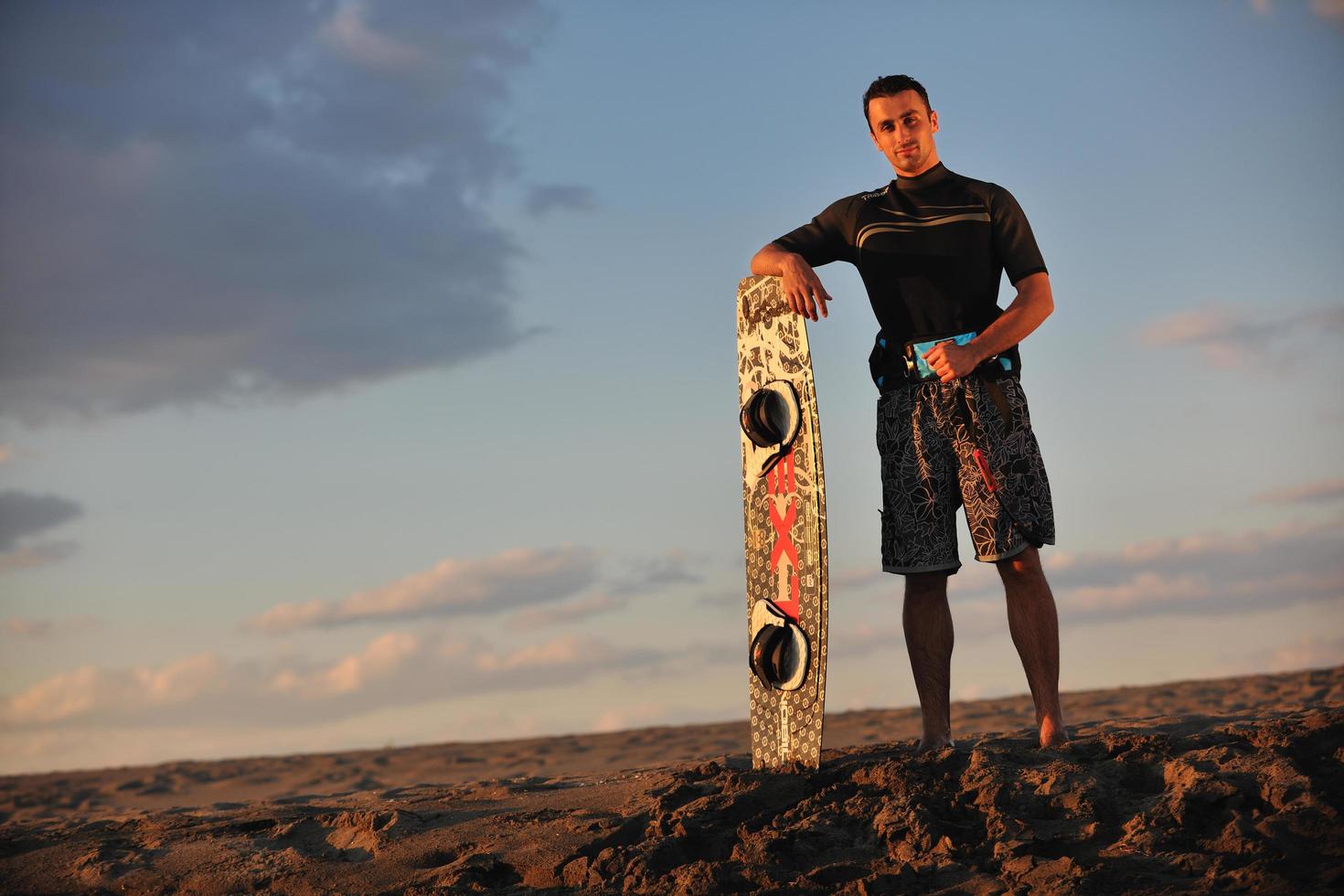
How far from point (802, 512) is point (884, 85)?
1.60 meters

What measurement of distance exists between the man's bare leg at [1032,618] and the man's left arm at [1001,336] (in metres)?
0.68

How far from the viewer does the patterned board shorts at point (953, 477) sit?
419 centimetres

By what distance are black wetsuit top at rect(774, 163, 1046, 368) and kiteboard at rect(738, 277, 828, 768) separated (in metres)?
0.40

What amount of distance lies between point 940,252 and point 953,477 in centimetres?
80

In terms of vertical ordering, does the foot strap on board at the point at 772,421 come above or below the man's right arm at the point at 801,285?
below

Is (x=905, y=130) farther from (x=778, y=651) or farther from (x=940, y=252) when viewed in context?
(x=778, y=651)

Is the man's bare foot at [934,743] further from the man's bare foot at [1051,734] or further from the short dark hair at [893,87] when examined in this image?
the short dark hair at [893,87]

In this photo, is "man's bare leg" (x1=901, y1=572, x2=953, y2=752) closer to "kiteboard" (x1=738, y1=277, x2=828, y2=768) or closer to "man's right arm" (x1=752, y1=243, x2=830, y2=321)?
"kiteboard" (x1=738, y1=277, x2=828, y2=768)

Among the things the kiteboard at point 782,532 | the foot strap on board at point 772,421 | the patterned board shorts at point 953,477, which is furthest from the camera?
the foot strap on board at point 772,421

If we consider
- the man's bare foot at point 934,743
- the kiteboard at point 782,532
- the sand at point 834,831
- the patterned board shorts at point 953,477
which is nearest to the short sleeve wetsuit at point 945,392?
the patterned board shorts at point 953,477

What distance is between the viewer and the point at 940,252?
4.36 metres

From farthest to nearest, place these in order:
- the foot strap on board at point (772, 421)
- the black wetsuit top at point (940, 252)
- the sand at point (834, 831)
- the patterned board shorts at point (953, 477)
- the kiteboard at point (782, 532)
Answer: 1. the foot strap on board at point (772, 421)
2. the kiteboard at point (782, 532)
3. the black wetsuit top at point (940, 252)
4. the patterned board shorts at point (953, 477)
5. the sand at point (834, 831)

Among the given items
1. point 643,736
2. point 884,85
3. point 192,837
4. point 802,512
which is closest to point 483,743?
point 643,736

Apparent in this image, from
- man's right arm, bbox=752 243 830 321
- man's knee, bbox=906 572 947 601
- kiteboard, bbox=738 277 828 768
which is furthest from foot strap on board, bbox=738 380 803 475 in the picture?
man's knee, bbox=906 572 947 601
